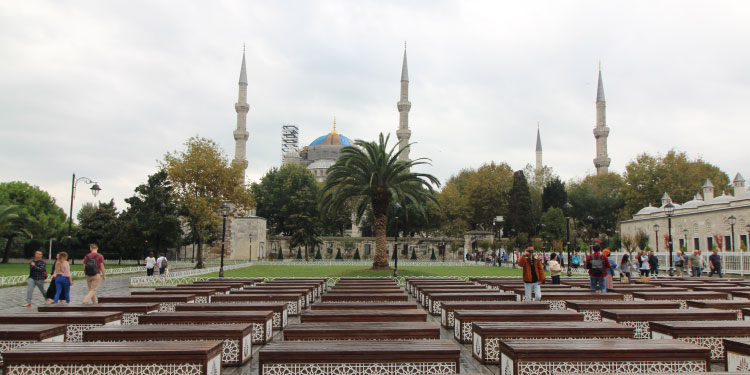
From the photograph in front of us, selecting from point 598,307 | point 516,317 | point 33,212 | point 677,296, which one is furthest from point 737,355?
point 33,212

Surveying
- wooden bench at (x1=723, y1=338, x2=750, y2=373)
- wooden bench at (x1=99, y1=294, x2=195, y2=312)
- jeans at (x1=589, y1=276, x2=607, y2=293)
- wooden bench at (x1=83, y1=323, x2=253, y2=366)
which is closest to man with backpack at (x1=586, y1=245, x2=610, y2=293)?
jeans at (x1=589, y1=276, x2=607, y2=293)

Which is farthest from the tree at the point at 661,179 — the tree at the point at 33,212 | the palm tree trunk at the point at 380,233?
the tree at the point at 33,212

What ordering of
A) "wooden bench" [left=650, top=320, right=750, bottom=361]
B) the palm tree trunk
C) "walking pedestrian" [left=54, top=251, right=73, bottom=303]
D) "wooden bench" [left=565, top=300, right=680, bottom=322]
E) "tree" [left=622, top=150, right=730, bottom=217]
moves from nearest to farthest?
"wooden bench" [left=650, top=320, right=750, bottom=361]
"wooden bench" [left=565, top=300, right=680, bottom=322]
"walking pedestrian" [left=54, top=251, right=73, bottom=303]
the palm tree trunk
"tree" [left=622, top=150, right=730, bottom=217]

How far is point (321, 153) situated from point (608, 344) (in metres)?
105

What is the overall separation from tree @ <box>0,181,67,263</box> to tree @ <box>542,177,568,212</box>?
51916 mm

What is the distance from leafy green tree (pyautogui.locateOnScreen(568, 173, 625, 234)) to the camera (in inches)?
2355

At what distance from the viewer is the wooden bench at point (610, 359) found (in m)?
5.28

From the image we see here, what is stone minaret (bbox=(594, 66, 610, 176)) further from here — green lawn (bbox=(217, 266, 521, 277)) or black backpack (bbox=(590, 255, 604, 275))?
black backpack (bbox=(590, 255, 604, 275))

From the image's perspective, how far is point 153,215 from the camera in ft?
123

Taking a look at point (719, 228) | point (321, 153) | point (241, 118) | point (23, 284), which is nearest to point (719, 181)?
point (719, 228)

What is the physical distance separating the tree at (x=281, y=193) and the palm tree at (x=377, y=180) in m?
30.6

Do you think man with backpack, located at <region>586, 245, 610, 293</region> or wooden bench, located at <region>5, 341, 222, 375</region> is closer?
wooden bench, located at <region>5, 341, 222, 375</region>

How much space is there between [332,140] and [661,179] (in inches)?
2752

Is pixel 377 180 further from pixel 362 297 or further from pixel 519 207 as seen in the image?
pixel 519 207
